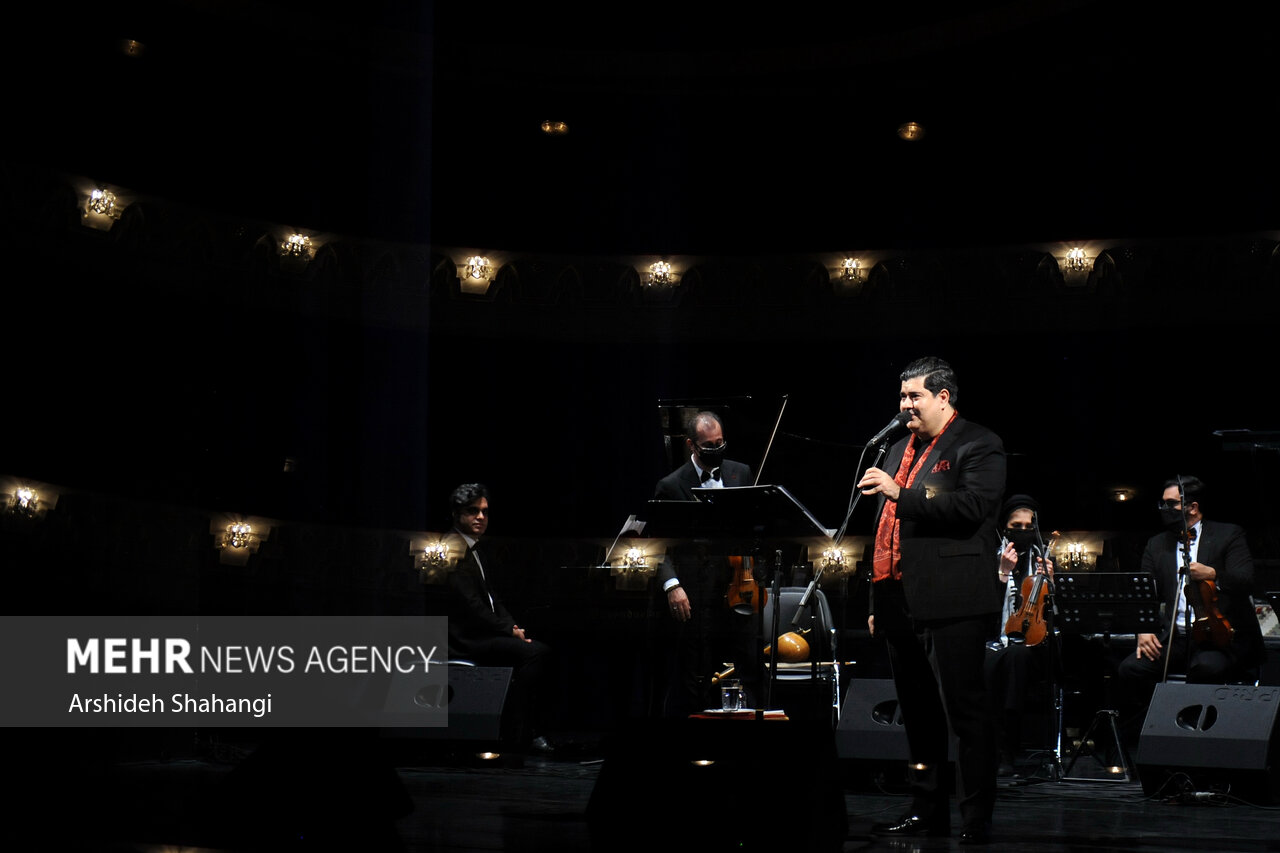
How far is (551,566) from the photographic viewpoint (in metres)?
11.2

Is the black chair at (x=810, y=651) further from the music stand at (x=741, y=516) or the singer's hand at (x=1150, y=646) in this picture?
the singer's hand at (x=1150, y=646)

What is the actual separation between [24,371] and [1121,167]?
30.7ft

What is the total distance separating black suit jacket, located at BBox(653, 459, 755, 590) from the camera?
570 cm

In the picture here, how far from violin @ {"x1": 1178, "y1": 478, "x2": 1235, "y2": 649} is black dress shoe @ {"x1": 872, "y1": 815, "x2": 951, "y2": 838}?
273 cm

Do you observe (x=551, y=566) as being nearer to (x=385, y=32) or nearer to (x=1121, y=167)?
(x=385, y=32)

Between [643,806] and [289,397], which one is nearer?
[643,806]

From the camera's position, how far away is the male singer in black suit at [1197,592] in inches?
221

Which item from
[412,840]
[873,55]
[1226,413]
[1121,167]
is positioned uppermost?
[873,55]

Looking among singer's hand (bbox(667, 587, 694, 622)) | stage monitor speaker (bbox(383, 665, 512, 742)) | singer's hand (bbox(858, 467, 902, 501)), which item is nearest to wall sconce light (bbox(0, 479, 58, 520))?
stage monitor speaker (bbox(383, 665, 512, 742))

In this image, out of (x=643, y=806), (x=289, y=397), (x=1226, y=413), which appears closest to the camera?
(x=643, y=806)

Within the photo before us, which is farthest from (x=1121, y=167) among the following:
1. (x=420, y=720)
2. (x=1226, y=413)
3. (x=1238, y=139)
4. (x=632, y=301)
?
(x=420, y=720)

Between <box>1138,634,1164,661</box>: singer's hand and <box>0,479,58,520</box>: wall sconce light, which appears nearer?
<box>1138,634,1164,661</box>: singer's hand

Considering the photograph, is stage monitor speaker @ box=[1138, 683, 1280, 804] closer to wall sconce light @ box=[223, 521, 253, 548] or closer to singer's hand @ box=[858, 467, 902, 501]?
singer's hand @ box=[858, 467, 902, 501]

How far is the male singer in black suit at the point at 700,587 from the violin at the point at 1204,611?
2.15m
